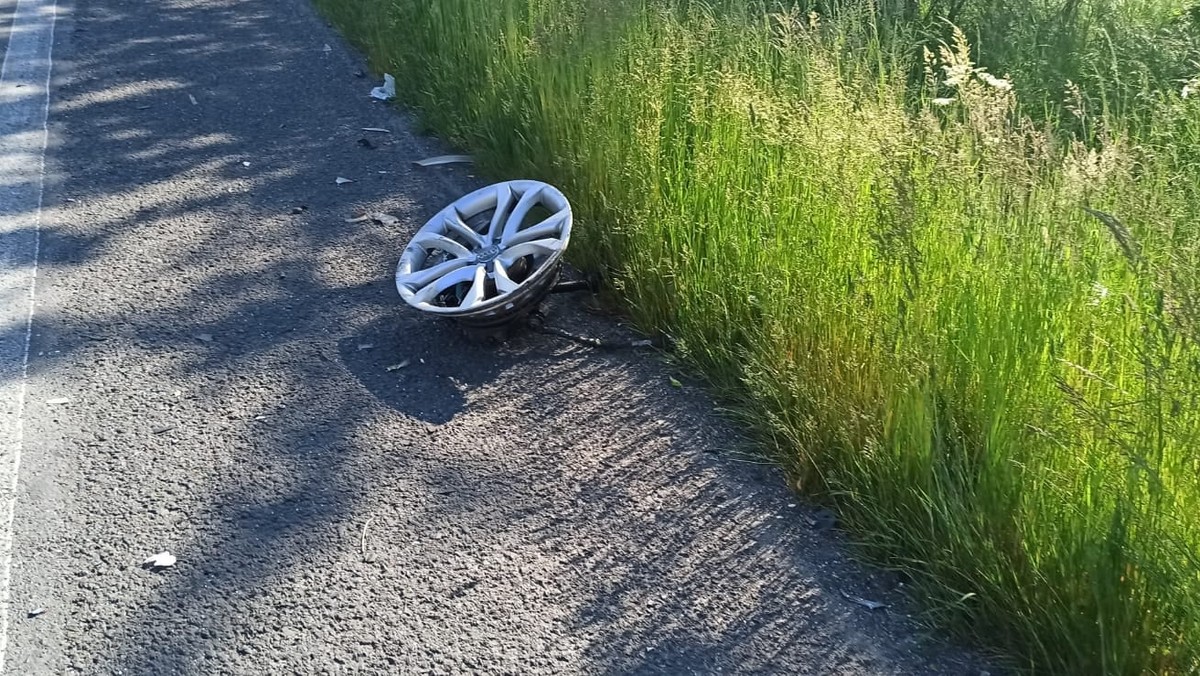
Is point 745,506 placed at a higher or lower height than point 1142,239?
lower

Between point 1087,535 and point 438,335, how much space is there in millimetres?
2750

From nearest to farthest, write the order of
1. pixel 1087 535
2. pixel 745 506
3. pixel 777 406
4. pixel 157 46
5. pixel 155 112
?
1. pixel 1087 535
2. pixel 745 506
3. pixel 777 406
4. pixel 155 112
5. pixel 157 46

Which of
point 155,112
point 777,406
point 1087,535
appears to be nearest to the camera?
point 1087,535

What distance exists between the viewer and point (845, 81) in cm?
480

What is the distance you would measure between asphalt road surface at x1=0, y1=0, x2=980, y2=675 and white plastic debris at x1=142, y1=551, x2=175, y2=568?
33mm

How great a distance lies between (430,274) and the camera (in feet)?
15.4

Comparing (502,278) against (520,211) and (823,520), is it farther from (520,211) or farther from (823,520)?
(823,520)

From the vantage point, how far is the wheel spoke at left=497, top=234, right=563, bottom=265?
14.9 feet

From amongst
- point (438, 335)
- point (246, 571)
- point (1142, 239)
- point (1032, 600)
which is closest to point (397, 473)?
point (246, 571)

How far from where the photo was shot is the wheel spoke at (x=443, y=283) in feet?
15.0

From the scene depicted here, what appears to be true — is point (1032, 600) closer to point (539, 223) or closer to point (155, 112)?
point (539, 223)

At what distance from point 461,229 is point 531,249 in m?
0.45

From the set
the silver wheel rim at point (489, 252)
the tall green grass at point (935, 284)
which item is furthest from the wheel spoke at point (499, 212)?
the tall green grass at point (935, 284)

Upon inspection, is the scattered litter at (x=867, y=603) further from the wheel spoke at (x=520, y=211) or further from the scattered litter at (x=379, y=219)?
the scattered litter at (x=379, y=219)
